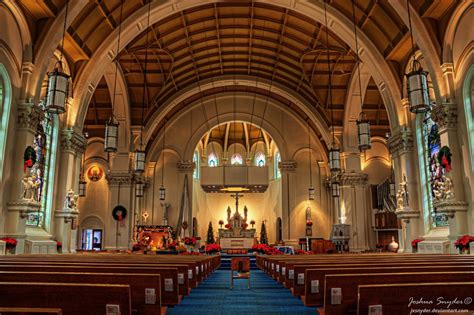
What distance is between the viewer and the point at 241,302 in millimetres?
6621

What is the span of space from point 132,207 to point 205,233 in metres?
10.4

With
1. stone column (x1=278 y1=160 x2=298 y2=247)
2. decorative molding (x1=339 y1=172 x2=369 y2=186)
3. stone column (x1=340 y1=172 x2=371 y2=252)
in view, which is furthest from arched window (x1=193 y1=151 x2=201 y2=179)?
decorative molding (x1=339 y1=172 x2=369 y2=186)

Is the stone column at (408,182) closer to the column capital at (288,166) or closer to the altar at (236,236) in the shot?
the altar at (236,236)

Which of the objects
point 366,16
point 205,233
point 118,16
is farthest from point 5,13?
point 205,233

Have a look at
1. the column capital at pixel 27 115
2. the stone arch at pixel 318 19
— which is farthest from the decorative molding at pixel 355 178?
the column capital at pixel 27 115

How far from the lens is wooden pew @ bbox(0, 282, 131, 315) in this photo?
267 cm

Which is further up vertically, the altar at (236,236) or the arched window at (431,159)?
the arched window at (431,159)

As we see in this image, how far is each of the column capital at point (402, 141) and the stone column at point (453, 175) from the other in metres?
2.69

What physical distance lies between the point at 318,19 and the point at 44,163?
38.8ft

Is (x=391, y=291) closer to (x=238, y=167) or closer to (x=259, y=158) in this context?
(x=238, y=167)

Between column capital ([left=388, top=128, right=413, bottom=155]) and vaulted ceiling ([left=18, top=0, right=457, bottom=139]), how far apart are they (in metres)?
2.67

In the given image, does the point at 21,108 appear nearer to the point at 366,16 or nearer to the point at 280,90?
the point at 366,16

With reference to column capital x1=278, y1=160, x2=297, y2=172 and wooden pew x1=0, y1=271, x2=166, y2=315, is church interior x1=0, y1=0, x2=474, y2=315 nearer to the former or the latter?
wooden pew x1=0, y1=271, x2=166, y2=315

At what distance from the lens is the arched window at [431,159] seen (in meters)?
13.3
